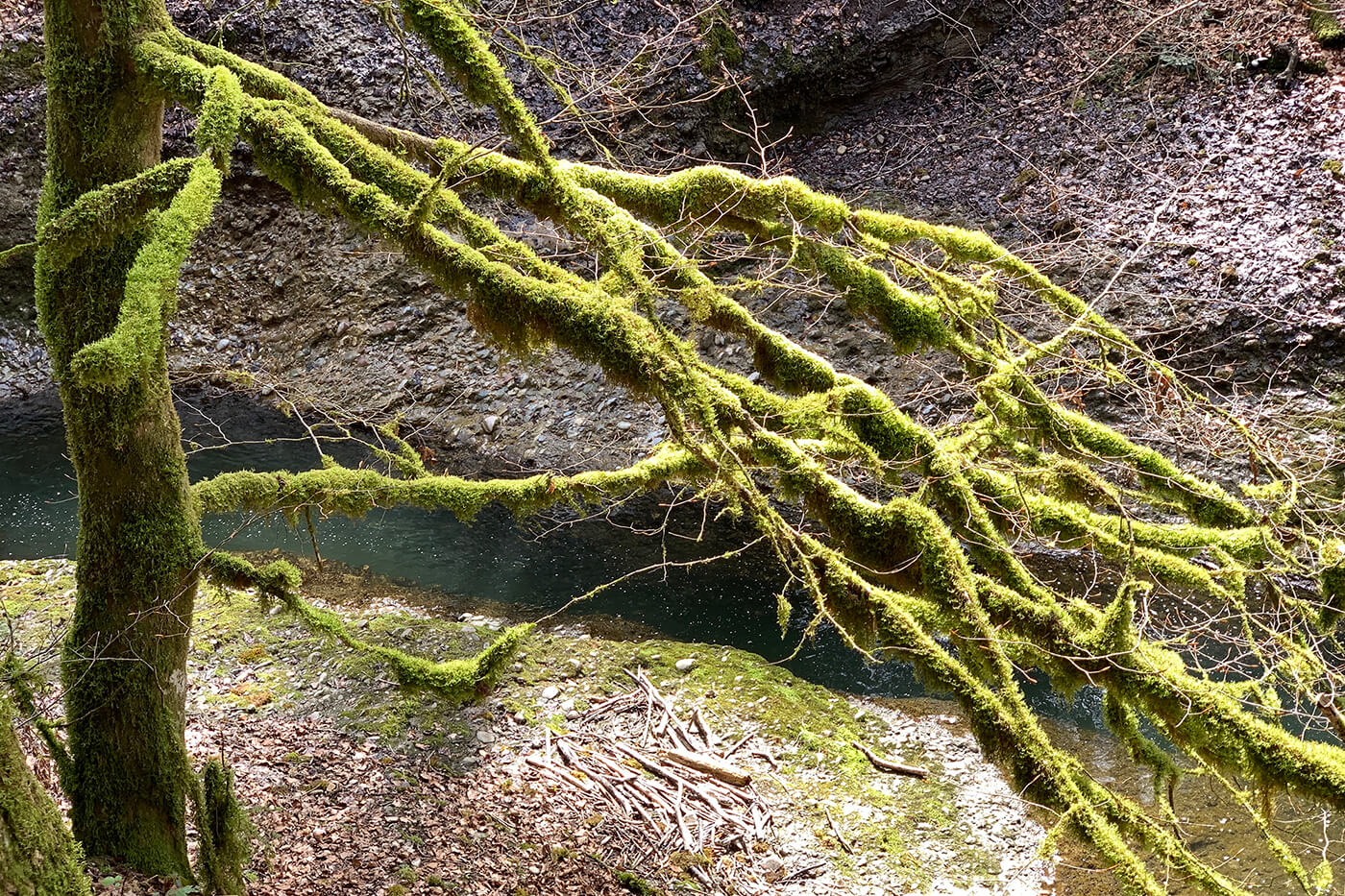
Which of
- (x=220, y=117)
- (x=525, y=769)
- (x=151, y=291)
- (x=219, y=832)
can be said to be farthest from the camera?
(x=525, y=769)

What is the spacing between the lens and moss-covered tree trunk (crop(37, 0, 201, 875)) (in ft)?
10.3

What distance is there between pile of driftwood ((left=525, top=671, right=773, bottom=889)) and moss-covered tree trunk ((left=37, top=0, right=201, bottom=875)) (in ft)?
7.19

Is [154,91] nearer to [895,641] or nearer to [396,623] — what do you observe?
[895,641]

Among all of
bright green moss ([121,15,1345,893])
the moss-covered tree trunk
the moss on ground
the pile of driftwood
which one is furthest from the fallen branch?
the moss-covered tree trunk

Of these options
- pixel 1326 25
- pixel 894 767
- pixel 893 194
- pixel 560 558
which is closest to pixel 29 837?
pixel 894 767

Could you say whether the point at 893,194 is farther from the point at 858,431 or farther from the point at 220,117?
the point at 220,117

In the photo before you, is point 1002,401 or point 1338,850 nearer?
point 1002,401

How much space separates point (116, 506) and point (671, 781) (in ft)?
11.1

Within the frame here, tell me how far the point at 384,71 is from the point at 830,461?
11.2 meters

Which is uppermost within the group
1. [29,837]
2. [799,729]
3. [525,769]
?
[29,837]

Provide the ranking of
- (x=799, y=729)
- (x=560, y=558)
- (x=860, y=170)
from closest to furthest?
(x=799, y=729) < (x=560, y=558) < (x=860, y=170)

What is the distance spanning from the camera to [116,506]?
3580 mm

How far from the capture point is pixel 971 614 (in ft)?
9.27

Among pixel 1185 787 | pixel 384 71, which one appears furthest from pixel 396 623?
pixel 384 71
